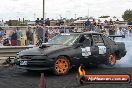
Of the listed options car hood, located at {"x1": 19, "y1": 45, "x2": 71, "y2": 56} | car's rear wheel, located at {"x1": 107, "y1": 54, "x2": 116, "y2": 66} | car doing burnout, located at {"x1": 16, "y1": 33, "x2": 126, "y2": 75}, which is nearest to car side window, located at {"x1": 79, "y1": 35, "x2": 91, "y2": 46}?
car doing burnout, located at {"x1": 16, "y1": 33, "x2": 126, "y2": 75}

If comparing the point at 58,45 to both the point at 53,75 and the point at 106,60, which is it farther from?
the point at 106,60

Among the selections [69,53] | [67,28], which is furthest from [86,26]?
[69,53]

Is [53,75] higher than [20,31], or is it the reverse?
[20,31]

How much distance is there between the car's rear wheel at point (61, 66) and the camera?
11586mm

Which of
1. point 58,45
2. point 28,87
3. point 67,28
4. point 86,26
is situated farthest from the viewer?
point 86,26

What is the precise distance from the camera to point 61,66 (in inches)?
460

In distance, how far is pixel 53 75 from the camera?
38.9ft

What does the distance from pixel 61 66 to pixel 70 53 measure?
2.02 feet

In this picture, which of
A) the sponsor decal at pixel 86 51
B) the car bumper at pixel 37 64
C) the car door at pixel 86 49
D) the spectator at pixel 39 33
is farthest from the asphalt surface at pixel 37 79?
the spectator at pixel 39 33

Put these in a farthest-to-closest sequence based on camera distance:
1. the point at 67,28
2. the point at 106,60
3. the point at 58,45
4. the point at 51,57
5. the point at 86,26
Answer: the point at 86,26 < the point at 67,28 < the point at 106,60 < the point at 58,45 < the point at 51,57

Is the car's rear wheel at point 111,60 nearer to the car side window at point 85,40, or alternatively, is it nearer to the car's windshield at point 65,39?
the car side window at point 85,40

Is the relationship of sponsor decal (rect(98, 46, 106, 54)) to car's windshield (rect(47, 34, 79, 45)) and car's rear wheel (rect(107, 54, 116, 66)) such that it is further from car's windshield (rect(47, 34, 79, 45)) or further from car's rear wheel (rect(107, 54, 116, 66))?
car's windshield (rect(47, 34, 79, 45))

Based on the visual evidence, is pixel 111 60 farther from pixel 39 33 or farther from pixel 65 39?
pixel 39 33

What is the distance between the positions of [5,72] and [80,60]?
2.68m
